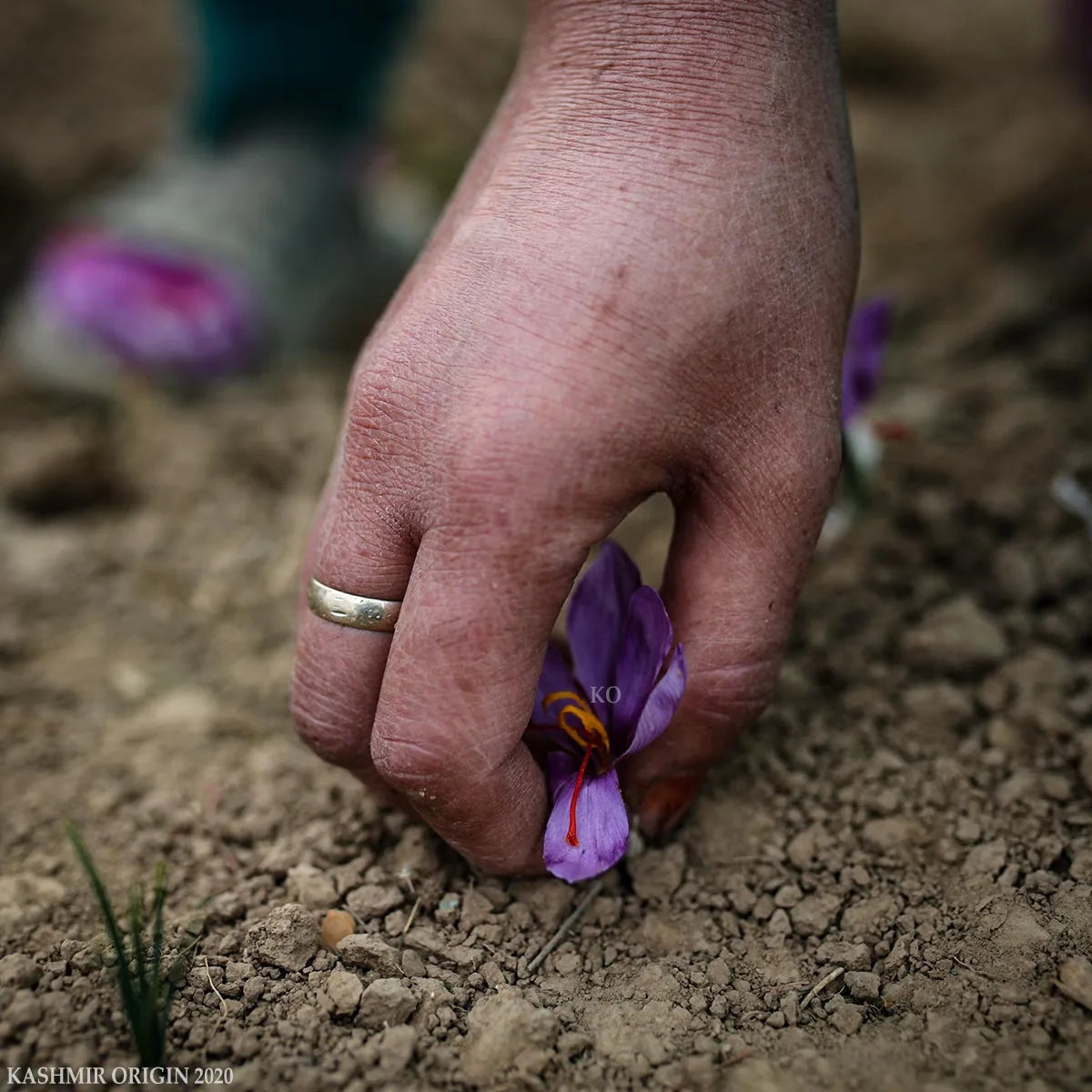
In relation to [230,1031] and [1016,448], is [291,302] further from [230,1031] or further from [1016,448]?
[230,1031]

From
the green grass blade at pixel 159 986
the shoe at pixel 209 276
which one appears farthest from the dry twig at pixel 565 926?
the shoe at pixel 209 276

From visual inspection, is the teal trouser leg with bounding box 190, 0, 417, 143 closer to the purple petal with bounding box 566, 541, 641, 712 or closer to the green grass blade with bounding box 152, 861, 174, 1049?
the purple petal with bounding box 566, 541, 641, 712

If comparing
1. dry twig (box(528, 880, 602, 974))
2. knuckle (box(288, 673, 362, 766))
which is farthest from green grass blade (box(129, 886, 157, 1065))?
dry twig (box(528, 880, 602, 974))

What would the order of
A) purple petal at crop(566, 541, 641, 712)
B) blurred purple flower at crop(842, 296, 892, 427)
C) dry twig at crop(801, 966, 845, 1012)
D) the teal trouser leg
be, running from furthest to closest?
the teal trouser leg, blurred purple flower at crop(842, 296, 892, 427), purple petal at crop(566, 541, 641, 712), dry twig at crop(801, 966, 845, 1012)

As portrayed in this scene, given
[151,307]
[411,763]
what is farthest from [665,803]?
[151,307]

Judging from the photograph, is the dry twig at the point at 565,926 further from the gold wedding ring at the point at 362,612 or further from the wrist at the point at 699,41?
the wrist at the point at 699,41

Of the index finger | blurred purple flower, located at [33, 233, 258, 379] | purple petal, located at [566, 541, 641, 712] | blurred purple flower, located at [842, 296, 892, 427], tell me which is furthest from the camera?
blurred purple flower, located at [33, 233, 258, 379]
